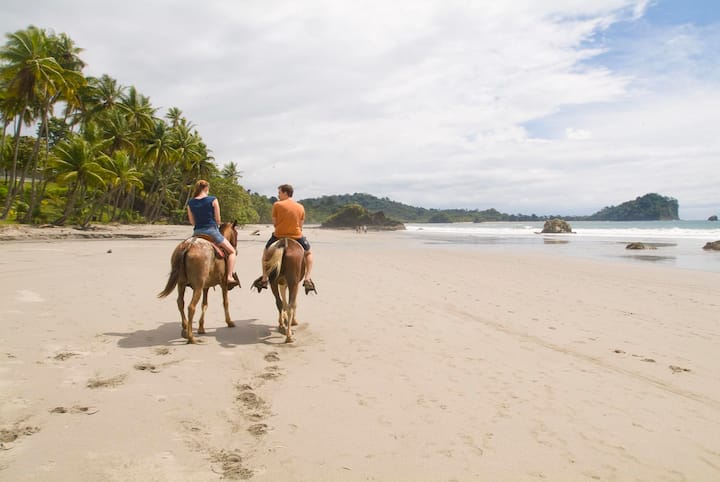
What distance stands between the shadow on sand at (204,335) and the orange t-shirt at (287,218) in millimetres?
1754

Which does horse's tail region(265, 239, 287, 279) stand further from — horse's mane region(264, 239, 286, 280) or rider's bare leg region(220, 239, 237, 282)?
rider's bare leg region(220, 239, 237, 282)

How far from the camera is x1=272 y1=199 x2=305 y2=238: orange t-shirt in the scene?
6984 millimetres

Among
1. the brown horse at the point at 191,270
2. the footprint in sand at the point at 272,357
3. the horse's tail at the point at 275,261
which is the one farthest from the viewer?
the horse's tail at the point at 275,261

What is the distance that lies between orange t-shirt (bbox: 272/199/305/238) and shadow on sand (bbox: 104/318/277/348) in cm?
175

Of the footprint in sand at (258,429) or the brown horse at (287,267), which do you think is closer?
the footprint in sand at (258,429)

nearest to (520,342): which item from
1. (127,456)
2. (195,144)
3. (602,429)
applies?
(602,429)

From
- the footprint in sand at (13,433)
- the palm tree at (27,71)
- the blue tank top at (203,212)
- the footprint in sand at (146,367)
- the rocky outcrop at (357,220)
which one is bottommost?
the footprint in sand at (146,367)

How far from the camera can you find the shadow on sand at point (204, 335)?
6.15 meters

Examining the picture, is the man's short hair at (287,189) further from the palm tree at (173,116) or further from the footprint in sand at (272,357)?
the palm tree at (173,116)

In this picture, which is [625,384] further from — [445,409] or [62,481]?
[62,481]

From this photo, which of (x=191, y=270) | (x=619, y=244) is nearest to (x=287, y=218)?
(x=191, y=270)

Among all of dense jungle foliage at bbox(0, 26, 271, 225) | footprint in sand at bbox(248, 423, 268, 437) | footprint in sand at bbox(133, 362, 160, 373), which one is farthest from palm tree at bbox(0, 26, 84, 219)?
footprint in sand at bbox(248, 423, 268, 437)

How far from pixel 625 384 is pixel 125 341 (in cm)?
687

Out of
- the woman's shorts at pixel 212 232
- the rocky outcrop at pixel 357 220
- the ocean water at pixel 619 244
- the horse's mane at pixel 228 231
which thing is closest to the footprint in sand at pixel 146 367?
the woman's shorts at pixel 212 232
